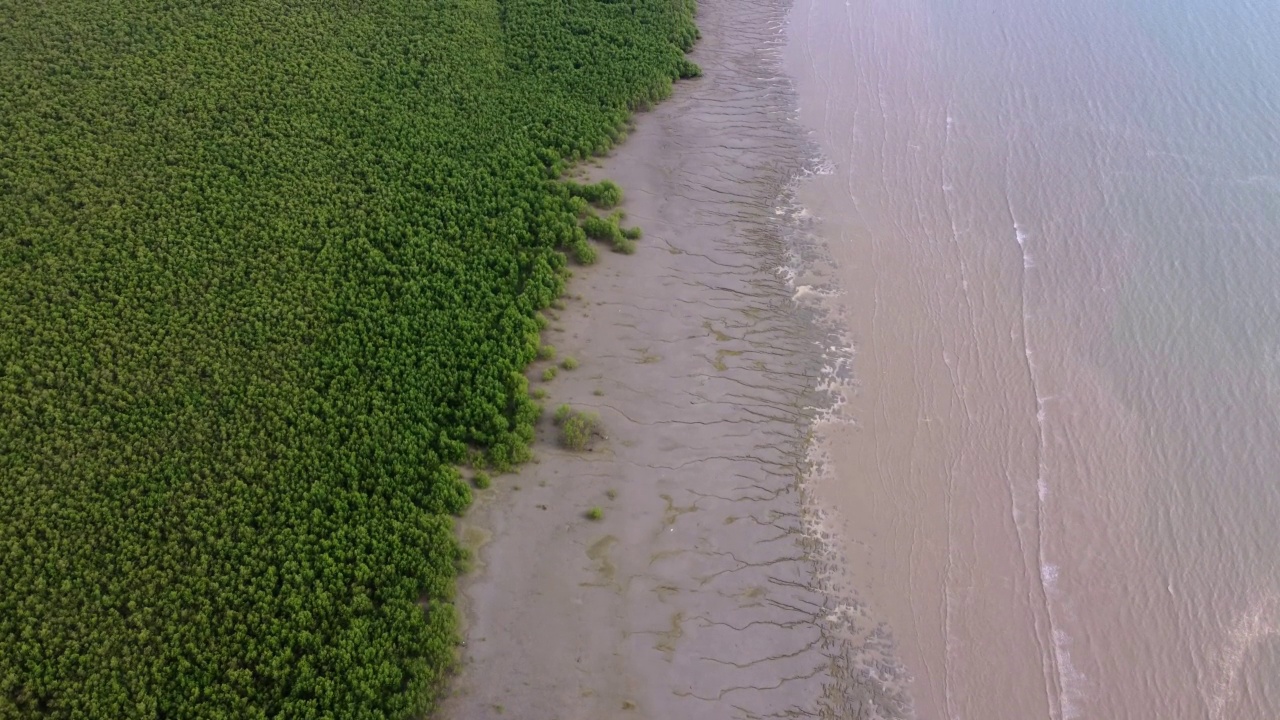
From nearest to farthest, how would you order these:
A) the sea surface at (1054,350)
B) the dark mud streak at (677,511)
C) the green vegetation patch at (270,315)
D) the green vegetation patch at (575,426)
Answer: the green vegetation patch at (270,315)
the dark mud streak at (677,511)
the sea surface at (1054,350)
the green vegetation patch at (575,426)

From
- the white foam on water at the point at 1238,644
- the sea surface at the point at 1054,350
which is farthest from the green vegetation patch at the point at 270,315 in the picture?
the white foam on water at the point at 1238,644

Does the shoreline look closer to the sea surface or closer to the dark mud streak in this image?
the dark mud streak

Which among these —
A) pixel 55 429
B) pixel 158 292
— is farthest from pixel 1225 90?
pixel 55 429

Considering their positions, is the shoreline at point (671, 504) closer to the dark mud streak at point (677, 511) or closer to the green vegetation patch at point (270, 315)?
the dark mud streak at point (677, 511)

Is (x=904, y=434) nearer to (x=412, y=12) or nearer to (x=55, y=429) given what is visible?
(x=55, y=429)

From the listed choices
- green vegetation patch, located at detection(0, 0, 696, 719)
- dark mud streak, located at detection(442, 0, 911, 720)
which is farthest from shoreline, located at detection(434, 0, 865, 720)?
green vegetation patch, located at detection(0, 0, 696, 719)
